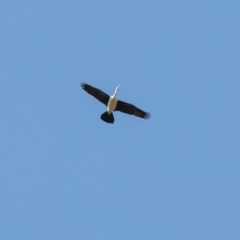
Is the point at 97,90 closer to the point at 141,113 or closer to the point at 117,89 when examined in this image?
the point at 117,89

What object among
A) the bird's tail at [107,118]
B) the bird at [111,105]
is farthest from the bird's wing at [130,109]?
the bird's tail at [107,118]

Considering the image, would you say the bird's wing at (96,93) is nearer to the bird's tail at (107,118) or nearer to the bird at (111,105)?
the bird at (111,105)

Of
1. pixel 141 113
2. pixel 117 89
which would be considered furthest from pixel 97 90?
pixel 141 113

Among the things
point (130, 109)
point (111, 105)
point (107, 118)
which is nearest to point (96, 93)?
point (111, 105)

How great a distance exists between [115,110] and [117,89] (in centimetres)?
96

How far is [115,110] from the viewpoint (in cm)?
1566

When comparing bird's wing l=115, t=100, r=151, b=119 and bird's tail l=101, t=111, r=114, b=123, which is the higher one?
bird's wing l=115, t=100, r=151, b=119

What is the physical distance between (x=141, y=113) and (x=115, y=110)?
1.08m

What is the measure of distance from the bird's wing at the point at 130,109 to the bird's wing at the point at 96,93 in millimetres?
538

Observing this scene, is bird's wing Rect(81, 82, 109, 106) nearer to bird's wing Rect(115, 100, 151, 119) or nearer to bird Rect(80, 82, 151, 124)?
bird Rect(80, 82, 151, 124)

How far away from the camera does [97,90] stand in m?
15.5

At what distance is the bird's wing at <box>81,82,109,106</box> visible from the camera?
15531 millimetres

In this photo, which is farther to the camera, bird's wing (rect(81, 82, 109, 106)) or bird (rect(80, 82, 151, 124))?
bird's wing (rect(81, 82, 109, 106))

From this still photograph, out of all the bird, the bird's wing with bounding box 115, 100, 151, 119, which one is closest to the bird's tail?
the bird
